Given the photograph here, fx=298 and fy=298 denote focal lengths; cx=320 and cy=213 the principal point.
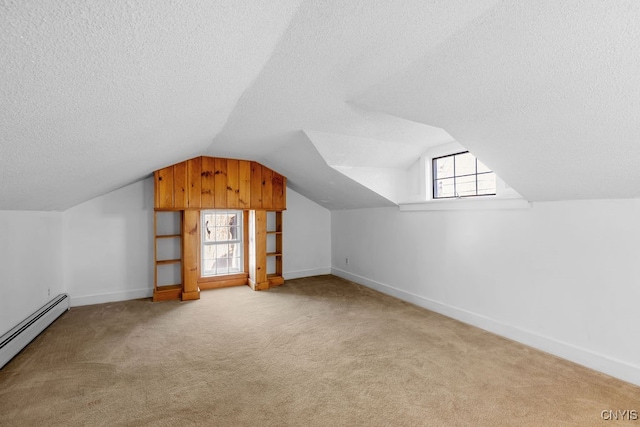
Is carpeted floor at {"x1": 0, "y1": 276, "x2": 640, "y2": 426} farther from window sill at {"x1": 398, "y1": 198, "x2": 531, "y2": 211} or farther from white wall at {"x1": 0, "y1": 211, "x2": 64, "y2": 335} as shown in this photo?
window sill at {"x1": 398, "y1": 198, "x2": 531, "y2": 211}

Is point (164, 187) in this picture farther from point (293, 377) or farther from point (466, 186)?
point (466, 186)

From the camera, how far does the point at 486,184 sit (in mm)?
3316

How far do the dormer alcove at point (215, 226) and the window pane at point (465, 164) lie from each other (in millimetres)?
2771

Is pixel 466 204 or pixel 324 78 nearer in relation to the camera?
pixel 324 78

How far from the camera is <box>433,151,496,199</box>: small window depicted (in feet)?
10.9

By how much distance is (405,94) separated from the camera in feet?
6.58

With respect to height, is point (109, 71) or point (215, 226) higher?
point (109, 71)

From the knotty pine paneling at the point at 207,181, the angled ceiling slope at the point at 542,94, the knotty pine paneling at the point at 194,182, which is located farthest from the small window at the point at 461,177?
the knotty pine paneling at the point at 194,182

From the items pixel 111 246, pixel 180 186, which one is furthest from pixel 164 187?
pixel 111 246

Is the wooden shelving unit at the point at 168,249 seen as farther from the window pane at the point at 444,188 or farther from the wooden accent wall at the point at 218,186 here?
the window pane at the point at 444,188

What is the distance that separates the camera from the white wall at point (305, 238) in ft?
18.7

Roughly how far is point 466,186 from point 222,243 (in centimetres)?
394

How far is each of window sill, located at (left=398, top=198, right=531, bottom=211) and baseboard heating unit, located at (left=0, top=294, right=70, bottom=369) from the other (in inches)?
170

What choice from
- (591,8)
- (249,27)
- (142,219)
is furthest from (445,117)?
(142,219)
